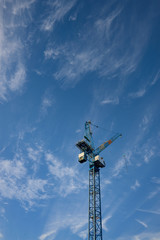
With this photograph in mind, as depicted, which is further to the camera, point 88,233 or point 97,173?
point 97,173

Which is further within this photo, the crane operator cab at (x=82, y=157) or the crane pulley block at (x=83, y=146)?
the crane pulley block at (x=83, y=146)

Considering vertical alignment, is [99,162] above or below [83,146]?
below

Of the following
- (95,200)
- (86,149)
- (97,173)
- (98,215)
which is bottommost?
(98,215)

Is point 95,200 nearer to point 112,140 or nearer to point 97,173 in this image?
point 97,173

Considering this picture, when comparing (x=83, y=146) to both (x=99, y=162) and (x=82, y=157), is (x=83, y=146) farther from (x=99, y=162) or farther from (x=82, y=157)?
(x=99, y=162)

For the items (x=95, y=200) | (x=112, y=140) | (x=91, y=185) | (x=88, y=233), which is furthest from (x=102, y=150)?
(x=88, y=233)

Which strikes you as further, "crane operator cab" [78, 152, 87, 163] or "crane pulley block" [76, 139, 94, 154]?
"crane pulley block" [76, 139, 94, 154]

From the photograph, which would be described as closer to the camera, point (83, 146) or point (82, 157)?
point (82, 157)

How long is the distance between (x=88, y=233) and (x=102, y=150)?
36844mm

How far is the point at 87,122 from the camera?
112250 millimetres

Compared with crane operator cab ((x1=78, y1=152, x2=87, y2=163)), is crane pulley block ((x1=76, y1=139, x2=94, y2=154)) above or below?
above

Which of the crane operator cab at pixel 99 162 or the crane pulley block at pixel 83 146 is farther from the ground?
the crane pulley block at pixel 83 146

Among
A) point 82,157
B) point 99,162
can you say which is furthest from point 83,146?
point 99,162

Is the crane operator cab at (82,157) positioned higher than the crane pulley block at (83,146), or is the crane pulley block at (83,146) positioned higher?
the crane pulley block at (83,146)
